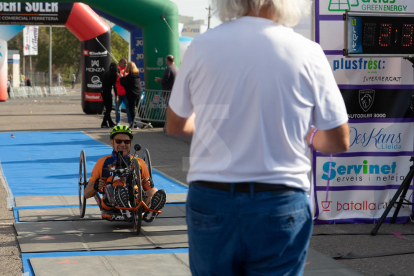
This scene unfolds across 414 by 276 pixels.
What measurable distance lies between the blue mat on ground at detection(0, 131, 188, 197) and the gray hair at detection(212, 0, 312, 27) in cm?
654

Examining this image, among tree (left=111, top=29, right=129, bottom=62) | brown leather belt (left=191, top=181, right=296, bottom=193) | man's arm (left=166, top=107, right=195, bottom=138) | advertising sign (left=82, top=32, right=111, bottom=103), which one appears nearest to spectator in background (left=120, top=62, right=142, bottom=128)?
advertising sign (left=82, top=32, right=111, bottom=103)

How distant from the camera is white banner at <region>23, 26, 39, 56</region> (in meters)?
46.3

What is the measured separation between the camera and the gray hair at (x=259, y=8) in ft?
6.43

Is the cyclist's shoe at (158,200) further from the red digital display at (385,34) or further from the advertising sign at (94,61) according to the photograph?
the advertising sign at (94,61)

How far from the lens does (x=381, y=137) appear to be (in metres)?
6.72

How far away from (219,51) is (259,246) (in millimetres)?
596

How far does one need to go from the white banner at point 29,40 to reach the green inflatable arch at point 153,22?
3099 cm

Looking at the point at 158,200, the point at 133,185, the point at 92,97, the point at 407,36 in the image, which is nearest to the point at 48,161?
the point at 133,185

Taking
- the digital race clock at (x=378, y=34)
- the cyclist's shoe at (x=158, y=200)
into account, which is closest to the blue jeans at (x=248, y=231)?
the cyclist's shoe at (x=158, y=200)

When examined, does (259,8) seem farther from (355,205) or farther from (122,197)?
(355,205)

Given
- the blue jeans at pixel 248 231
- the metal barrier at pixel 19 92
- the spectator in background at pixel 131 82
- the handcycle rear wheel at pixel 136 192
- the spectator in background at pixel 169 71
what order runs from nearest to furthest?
the blue jeans at pixel 248 231 < the handcycle rear wheel at pixel 136 192 < the spectator in background at pixel 169 71 < the spectator in background at pixel 131 82 < the metal barrier at pixel 19 92

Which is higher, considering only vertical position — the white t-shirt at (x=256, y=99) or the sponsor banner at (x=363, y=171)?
the white t-shirt at (x=256, y=99)

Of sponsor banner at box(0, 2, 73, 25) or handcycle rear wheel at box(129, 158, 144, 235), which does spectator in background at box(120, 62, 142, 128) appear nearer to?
sponsor banner at box(0, 2, 73, 25)

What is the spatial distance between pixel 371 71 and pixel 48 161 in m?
6.78
